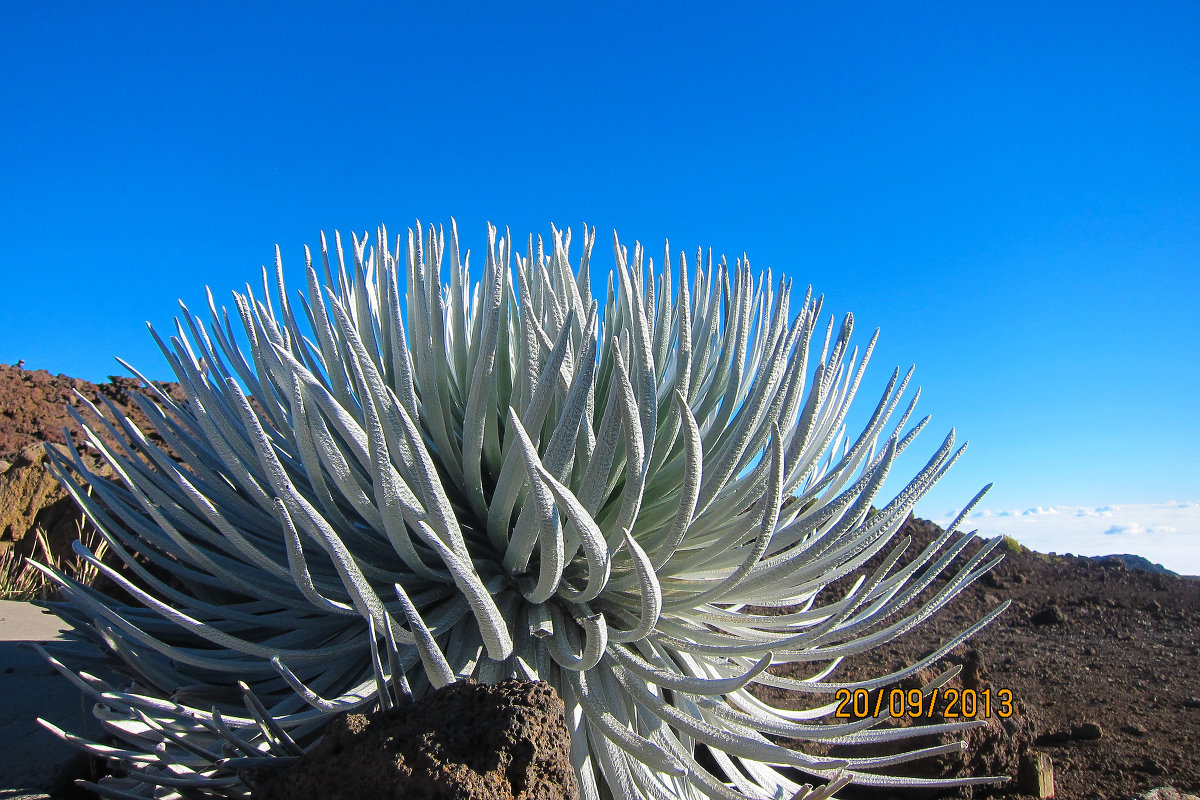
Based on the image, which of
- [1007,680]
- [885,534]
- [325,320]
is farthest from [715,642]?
[1007,680]

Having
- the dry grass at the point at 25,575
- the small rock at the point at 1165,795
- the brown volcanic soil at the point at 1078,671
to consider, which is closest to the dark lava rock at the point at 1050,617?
the brown volcanic soil at the point at 1078,671

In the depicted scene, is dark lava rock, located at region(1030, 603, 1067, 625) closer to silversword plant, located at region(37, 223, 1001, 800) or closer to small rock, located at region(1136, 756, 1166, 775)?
small rock, located at region(1136, 756, 1166, 775)

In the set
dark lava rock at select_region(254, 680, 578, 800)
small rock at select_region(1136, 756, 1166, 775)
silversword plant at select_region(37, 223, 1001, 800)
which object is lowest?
small rock at select_region(1136, 756, 1166, 775)

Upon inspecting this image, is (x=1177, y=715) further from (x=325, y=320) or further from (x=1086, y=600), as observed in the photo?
(x=325, y=320)

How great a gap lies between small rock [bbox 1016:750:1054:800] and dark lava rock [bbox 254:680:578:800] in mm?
1622

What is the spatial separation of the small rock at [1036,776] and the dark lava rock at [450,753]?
1.62 meters

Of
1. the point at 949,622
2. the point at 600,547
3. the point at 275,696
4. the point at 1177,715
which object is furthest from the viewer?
the point at 949,622

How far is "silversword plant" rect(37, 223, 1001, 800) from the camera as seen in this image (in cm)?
133

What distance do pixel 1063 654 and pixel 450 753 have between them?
3.49 m

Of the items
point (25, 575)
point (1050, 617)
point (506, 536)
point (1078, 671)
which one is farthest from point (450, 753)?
point (25, 575)

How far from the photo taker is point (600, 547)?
128 cm

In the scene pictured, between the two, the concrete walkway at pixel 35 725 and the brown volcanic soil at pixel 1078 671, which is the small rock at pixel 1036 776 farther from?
the concrete walkway at pixel 35 725

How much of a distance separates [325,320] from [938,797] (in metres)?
2.11
